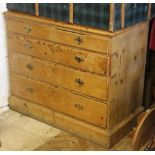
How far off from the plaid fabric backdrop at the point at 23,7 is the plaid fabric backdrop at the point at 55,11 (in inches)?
3.1

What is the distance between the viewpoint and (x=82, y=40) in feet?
7.61

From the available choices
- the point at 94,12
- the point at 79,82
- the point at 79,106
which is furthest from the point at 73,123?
the point at 94,12

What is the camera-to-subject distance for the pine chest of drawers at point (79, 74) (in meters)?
2.31

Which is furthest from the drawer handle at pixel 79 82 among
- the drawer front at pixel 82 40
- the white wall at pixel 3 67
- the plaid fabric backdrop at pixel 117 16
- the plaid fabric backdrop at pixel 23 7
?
the white wall at pixel 3 67

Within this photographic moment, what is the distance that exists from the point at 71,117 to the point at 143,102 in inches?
26.2

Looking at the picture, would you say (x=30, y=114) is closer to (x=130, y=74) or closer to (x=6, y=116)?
(x=6, y=116)

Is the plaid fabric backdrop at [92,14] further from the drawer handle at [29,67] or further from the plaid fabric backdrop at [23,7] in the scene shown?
the drawer handle at [29,67]

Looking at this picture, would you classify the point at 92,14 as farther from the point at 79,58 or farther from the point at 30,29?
the point at 30,29

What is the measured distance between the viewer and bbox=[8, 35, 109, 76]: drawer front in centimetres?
229

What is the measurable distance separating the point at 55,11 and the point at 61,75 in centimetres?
46

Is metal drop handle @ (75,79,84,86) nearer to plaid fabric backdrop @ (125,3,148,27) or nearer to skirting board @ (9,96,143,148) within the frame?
skirting board @ (9,96,143,148)

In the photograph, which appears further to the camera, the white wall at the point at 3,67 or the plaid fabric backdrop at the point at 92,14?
the white wall at the point at 3,67

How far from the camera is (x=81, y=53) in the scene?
2354 millimetres

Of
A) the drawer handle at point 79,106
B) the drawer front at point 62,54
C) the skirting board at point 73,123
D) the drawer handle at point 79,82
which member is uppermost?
the drawer front at point 62,54
